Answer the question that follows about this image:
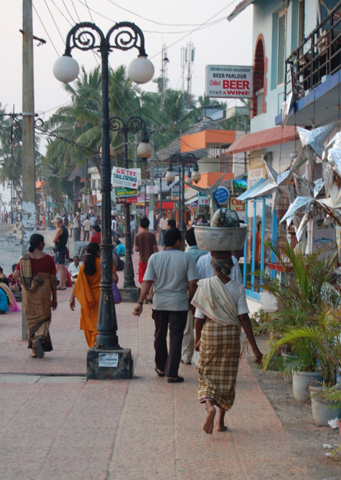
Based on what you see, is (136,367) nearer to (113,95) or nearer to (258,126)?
(258,126)

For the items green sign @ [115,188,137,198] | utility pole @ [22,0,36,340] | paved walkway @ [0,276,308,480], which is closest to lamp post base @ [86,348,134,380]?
paved walkway @ [0,276,308,480]

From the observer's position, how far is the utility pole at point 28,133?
1110 centimetres

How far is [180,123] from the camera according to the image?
66.6 metres

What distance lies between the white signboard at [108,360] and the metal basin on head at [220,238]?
194cm

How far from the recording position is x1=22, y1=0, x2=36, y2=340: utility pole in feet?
36.4

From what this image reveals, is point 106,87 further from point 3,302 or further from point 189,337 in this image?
point 3,302

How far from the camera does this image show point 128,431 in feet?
20.0

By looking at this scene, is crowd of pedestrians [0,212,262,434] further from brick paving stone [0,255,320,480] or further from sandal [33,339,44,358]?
brick paving stone [0,255,320,480]

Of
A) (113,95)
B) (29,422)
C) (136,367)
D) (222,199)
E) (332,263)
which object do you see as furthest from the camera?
(113,95)

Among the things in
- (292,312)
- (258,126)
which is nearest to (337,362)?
(292,312)

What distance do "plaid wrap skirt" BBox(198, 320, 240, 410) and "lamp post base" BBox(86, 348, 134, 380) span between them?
7.39ft

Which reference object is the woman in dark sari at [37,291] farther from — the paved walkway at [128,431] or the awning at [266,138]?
the awning at [266,138]

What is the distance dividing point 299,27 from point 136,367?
8.25 m

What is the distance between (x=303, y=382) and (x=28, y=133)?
6.47 meters
